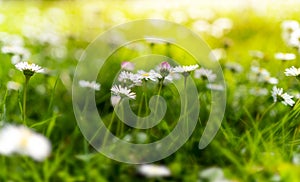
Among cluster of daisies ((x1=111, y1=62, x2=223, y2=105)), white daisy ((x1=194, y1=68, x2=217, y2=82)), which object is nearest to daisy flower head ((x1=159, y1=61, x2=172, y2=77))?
cluster of daisies ((x1=111, y1=62, x2=223, y2=105))

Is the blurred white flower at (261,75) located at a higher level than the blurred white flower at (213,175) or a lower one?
higher

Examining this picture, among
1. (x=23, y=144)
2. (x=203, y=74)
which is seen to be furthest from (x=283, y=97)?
(x=23, y=144)

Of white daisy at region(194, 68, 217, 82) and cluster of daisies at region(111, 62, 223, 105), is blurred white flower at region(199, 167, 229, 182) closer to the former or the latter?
cluster of daisies at region(111, 62, 223, 105)

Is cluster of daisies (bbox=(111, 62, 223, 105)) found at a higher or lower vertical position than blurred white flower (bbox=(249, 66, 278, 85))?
lower

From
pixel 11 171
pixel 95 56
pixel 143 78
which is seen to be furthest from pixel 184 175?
pixel 95 56

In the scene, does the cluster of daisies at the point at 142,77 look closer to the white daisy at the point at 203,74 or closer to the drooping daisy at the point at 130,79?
the drooping daisy at the point at 130,79

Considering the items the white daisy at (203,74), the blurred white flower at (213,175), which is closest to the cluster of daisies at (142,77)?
the white daisy at (203,74)

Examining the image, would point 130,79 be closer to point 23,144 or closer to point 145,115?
point 145,115

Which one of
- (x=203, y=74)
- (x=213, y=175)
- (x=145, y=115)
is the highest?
(x=203, y=74)

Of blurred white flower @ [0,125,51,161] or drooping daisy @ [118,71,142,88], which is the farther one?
drooping daisy @ [118,71,142,88]
